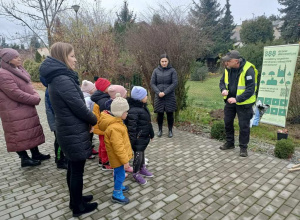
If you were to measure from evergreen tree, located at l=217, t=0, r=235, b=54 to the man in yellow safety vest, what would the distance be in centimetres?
2459

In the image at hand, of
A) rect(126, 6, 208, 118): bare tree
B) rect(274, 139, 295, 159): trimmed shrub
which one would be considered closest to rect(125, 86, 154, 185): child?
rect(274, 139, 295, 159): trimmed shrub

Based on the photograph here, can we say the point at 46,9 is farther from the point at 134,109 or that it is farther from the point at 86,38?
the point at 134,109

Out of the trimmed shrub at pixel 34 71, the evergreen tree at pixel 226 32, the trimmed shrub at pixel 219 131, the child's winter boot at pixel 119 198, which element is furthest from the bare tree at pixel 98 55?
the evergreen tree at pixel 226 32

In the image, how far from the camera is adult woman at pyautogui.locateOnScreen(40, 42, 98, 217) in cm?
231

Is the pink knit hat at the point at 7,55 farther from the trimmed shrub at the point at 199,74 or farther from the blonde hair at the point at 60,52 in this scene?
the trimmed shrub at the point at 199,74

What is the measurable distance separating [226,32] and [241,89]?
2786 cm

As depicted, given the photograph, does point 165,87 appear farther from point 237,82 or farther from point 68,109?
point 68,109

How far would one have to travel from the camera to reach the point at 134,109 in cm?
324

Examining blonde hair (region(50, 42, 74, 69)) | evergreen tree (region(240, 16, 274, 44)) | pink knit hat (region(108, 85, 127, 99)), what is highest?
evergreen tree (region(240, 16, 274, 44))

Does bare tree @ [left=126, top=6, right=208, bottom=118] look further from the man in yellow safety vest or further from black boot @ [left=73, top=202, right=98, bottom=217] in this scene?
black boot @ [left=73, top=202, right=98, bottom=217]

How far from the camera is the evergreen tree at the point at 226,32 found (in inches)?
1070

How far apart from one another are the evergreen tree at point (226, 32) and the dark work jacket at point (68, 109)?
2722 cm

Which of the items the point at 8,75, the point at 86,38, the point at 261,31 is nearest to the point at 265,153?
the point at 8,75

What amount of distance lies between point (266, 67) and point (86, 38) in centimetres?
680
